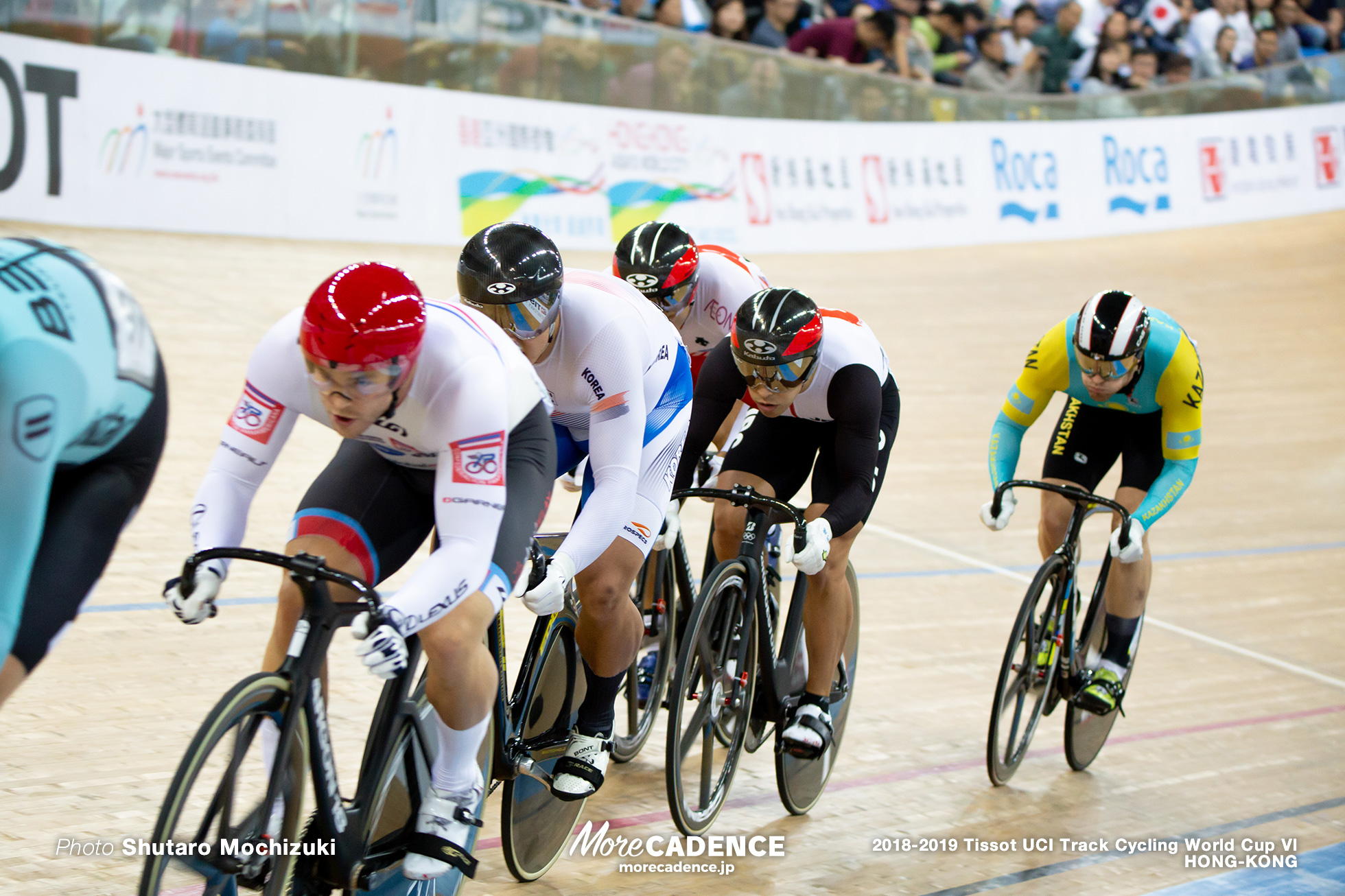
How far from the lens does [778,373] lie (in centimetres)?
312

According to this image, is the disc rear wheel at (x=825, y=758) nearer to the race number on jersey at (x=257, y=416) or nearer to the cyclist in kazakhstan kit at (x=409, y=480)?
the cyclist in kazakhstan kit at (x=409, y=480)

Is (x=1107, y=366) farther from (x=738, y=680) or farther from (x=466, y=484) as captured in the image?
(x=466, y=484)

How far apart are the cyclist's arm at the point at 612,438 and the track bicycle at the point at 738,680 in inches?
14.7

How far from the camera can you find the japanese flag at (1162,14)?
625 inches

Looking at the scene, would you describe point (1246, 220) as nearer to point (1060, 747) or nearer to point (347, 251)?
point (347, 251)

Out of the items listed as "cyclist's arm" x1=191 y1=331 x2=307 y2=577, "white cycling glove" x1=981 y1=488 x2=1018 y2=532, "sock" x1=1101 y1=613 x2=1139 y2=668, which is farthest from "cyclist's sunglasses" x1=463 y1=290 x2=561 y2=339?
"sock" x1=1101 y1=613 x2=1139 y2=668

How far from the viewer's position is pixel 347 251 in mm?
9109

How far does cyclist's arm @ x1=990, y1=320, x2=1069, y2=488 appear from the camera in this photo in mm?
3984

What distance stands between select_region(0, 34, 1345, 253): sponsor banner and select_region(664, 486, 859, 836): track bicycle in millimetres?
6506

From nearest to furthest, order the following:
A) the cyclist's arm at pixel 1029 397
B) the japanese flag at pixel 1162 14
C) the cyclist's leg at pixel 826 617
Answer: the cyclist's leg at pixel 826 617
the cyclist's arm at pixel 1029 397
the japanese flag at pixel 1162 14

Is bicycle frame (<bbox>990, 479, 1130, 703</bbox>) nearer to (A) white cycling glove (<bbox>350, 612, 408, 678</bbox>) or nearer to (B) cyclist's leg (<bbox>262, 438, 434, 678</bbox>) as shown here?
(B) cyclist's leg (<bbox>262, 438, 434, 678</bbox>)

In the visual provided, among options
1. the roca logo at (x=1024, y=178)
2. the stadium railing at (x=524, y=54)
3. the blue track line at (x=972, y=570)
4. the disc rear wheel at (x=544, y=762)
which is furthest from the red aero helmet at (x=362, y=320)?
the roca logo at (x=1024, y=178)

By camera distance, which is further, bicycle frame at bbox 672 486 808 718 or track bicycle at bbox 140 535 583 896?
bicycle frame at bbox 672 486 808 718

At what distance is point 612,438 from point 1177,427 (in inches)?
78.2
